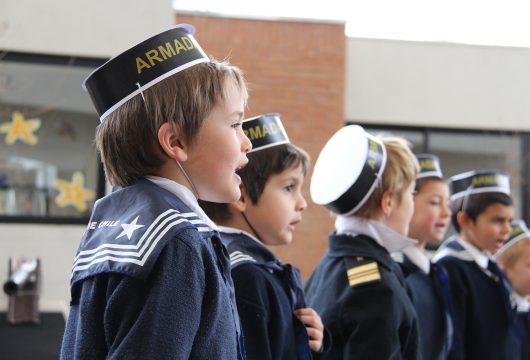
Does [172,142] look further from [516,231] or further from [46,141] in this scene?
[46,141]

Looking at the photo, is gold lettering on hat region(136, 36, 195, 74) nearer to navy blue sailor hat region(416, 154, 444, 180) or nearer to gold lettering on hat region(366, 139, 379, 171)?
gold lettering on hat region(366, 139, 379, 171)

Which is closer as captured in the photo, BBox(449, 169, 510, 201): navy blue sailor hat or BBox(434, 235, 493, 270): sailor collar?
BBox(434, 235, 493, 270): sailor collar

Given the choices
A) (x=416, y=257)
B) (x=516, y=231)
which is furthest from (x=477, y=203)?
(x=416, y=257)

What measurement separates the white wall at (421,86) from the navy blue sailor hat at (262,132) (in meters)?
8.14

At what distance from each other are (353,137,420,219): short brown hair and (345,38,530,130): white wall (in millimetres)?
7594

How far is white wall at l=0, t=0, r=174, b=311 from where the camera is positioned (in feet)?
26.0

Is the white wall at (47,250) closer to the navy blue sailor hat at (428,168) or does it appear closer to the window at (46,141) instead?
the window at (46,141)

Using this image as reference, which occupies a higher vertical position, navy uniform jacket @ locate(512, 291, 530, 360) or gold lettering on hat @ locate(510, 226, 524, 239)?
gold lettering on hat @ locate(510, 226, 524, 239)

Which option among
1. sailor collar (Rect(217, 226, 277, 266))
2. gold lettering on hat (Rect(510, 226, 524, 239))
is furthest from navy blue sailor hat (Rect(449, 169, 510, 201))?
sailor collar (Rect(217, 226, 277, 266))

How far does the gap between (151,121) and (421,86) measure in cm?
987

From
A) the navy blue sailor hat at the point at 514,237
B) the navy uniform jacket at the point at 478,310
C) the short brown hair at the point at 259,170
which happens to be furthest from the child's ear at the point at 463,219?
the short brown hair at the point at 259,170

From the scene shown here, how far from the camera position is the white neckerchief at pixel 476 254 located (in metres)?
5.00

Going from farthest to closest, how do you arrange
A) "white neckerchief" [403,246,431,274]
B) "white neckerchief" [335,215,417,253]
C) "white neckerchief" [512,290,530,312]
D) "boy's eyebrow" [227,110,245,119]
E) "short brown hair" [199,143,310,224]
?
"white neckerchief" [512,290,530,312] → "white neckerchief" [403,246,431,274] → "white neckerchief" [335,215,417,253] → "short brown hair" [199,143,310,224] → "boy's eyebrow" [227,110,245,119]

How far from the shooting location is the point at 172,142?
200cm
